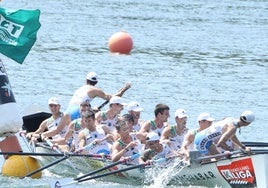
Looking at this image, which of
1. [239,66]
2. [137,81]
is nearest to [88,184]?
[137,81]

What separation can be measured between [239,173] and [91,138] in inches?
128

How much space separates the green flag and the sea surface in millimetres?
2406

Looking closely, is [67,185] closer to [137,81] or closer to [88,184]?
[88,184]

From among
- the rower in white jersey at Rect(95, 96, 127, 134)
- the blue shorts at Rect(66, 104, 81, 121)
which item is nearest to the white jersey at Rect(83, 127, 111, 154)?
the rower in white jersey at Rect(95, 96, 127, 134)

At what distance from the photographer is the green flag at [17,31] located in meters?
17.2

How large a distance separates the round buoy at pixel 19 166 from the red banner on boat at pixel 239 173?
375 centimetres

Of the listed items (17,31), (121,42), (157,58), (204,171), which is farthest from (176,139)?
(157,58)

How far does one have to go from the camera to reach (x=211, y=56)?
37.1m

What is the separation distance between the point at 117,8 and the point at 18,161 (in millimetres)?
→ 31664

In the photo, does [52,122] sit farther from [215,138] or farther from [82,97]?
[215,138]

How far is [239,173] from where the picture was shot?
55.0ft

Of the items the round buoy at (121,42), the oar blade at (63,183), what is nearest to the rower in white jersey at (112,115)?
the oar blade at (63,183)

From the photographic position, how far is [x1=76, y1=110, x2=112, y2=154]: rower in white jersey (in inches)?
730

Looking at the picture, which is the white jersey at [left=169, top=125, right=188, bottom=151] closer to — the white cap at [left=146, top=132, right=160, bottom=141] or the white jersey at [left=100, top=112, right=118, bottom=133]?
the white cap at [left=146, top=132, right=160, bottom=141]
